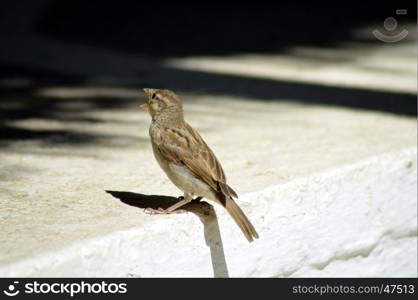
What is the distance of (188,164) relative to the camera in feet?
14.5

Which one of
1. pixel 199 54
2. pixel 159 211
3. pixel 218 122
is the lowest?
pixel 159 211

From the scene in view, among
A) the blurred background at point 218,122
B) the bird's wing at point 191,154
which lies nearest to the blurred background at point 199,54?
the blurred background at point 218,122

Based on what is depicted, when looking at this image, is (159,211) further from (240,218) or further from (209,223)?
(240,218)

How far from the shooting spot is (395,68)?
28.3ft

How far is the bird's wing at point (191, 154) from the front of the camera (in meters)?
4.37

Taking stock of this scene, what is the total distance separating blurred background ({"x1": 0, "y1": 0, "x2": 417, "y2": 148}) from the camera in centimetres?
752

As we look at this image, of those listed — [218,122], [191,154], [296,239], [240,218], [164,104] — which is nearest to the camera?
[240,218]

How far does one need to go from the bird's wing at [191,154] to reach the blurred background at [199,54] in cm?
184

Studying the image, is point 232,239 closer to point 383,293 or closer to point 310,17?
point 383,293

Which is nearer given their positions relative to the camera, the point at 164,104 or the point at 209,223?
the point at 209,223

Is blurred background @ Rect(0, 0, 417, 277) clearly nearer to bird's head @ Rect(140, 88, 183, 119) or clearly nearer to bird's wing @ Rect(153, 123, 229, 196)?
bird's wing @ Rect(153, 123, 229, 196)

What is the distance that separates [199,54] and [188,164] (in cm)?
492

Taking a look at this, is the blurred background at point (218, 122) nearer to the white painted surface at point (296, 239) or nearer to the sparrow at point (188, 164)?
the white painted surface at point (296, 239)

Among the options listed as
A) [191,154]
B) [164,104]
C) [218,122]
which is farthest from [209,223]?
[218,122]
